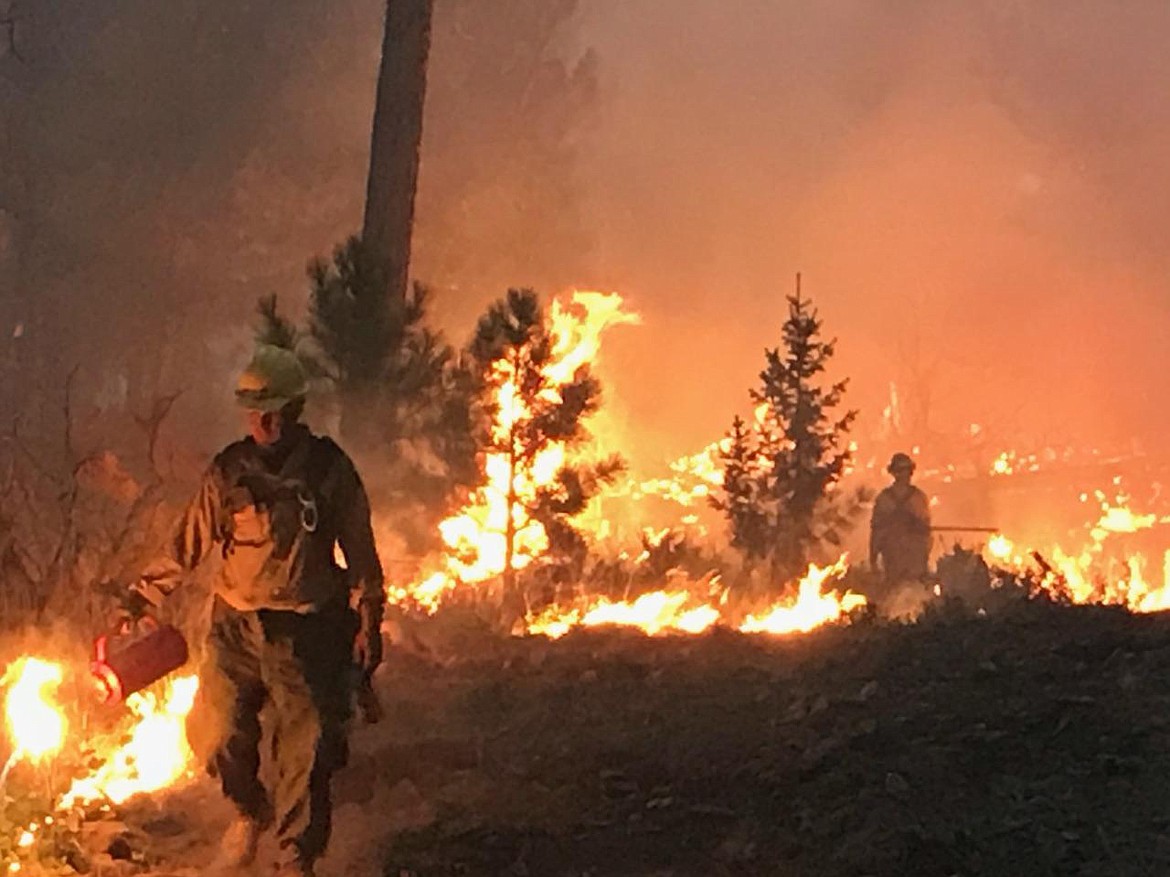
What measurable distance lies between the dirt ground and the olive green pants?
1.06 ft

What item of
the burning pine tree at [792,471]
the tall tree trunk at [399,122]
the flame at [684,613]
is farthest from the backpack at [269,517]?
the burning pine tree at [792,471]

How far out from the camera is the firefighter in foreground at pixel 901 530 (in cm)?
1236

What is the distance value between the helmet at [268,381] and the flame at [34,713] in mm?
1263

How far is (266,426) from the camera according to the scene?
4.84 metres

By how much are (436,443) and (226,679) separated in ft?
19.1

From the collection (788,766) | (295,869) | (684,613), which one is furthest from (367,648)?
(684,613)

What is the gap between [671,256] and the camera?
98.7 feet

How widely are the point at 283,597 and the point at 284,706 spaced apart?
376 mm

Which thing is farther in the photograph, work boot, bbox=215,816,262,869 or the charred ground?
work boot, bbox=215,816,262,869

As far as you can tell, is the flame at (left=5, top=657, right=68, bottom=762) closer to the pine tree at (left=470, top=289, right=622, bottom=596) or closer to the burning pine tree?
the pine tree at (left=470, top=289, right=622, bottom=596)

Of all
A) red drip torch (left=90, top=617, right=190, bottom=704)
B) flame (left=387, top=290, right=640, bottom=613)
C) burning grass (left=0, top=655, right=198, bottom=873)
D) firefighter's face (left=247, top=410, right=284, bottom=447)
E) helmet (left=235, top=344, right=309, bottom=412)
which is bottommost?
burning grass (left=0, top=655, right=198, bottom=873)

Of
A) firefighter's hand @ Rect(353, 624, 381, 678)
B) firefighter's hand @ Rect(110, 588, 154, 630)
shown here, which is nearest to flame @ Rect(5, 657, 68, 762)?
firefighter's hand @ Rect(110, 588, 154, 630)

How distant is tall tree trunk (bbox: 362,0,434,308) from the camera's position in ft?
40.5

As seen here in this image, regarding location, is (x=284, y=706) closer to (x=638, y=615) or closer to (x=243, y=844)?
(x=243, y=844)
